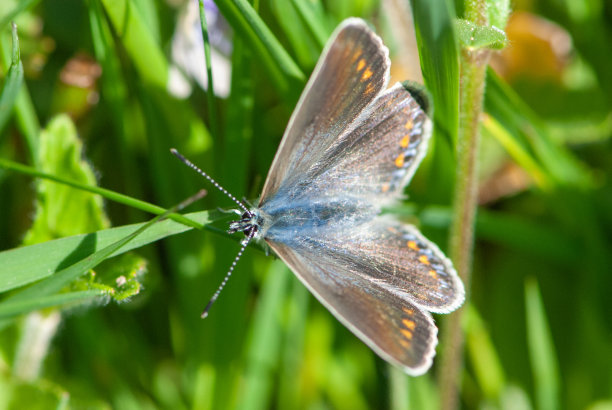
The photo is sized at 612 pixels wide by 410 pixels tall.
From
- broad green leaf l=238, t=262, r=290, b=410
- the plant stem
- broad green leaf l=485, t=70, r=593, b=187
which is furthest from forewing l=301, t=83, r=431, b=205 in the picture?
broad green leaf l=238, t=262, r=290, b=410

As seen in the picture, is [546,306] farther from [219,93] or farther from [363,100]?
[219,93]

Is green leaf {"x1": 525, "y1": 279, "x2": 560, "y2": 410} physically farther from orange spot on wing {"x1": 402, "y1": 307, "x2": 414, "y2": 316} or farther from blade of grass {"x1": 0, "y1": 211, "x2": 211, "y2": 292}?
blade of grass {"x1": 0, "y1": 211, "x2": 211, "y2": 292}

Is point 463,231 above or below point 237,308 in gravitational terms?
below

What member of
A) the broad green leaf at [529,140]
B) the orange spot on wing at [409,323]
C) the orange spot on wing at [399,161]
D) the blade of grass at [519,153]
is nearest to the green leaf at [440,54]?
the orange spot on wing at [399,161]

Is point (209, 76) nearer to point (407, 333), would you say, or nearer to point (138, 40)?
point (138, 40)

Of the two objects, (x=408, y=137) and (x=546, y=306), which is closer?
(x=408, y=137)

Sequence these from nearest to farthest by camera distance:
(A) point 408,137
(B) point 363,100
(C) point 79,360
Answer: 1. (B) point 363,100
2. (A) point 408,137
3. (C) point 79,360

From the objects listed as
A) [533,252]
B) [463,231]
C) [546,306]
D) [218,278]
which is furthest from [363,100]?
[546,306]

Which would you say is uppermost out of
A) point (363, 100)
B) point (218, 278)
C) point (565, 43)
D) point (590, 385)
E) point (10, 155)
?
point (10, 155)
